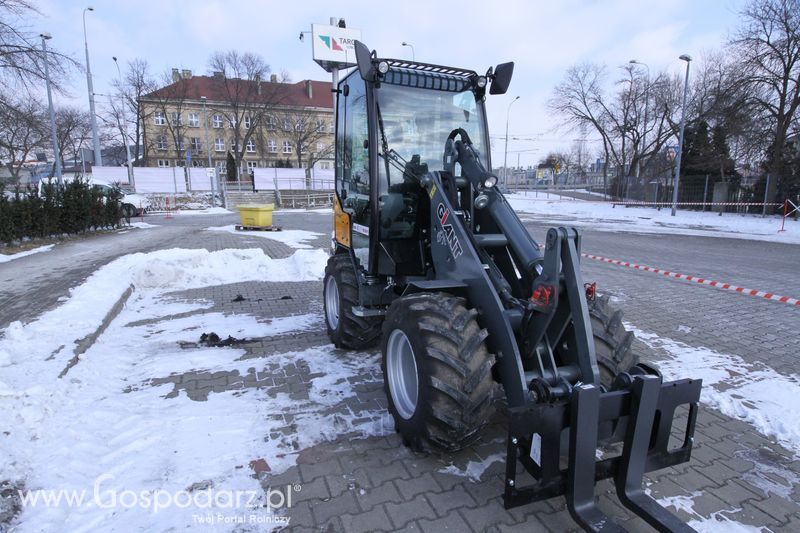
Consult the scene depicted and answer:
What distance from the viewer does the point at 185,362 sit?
16.1 ft

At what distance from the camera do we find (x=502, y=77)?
15.0ft

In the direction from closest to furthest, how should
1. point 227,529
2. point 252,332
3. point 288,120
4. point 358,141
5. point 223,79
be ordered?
point 227,529 < point 358,141 < point 252,332 < point 223,79 < point 288,120

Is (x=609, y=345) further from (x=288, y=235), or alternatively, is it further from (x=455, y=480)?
(x=288, y=235)

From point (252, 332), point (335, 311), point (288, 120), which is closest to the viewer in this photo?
point (335, 311)

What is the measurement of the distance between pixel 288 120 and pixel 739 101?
173 ft

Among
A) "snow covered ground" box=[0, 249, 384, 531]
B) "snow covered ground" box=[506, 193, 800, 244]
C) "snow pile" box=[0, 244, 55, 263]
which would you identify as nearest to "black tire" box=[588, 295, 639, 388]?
"snow covered ground" box=[0, 249, 384, 531]

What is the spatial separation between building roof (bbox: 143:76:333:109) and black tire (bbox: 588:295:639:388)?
53657mm

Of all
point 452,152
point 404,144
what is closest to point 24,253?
point 404,144

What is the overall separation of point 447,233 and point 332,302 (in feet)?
7.79

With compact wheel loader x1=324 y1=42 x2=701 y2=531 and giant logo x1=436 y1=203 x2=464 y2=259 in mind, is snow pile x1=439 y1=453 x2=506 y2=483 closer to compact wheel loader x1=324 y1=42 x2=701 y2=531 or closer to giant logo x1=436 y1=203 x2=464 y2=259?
compact wheel loader x1=324 y1=42 x2=701 y2=531

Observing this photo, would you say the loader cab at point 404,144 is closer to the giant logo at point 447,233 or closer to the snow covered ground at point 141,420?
the giant logo at point 447,233

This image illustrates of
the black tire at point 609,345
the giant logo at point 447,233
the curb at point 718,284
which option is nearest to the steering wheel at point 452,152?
the giant logo at point 447,233

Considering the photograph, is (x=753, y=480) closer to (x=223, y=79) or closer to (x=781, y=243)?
(x=781, y=243)

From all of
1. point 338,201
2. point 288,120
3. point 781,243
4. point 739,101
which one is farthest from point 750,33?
point 288,120
